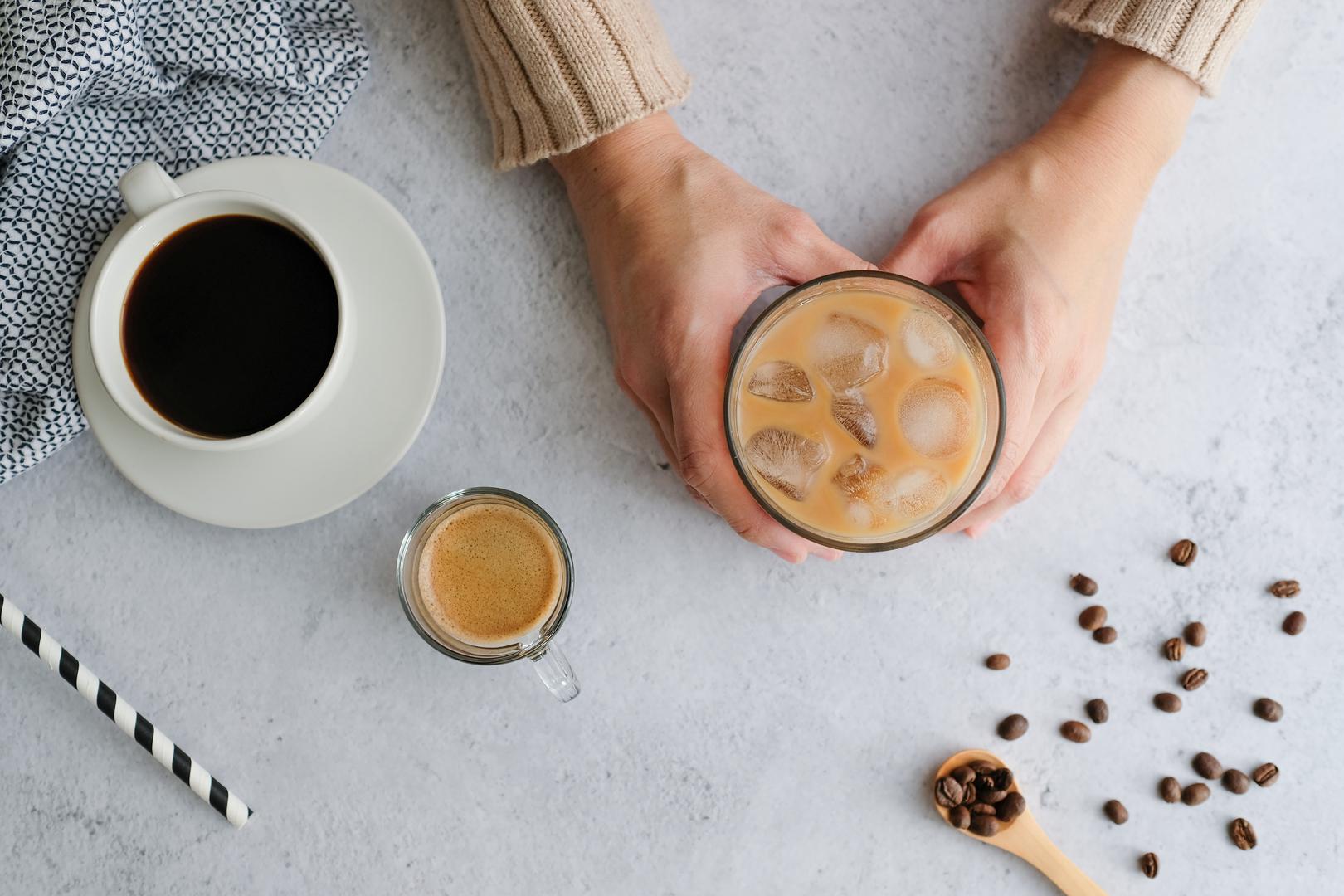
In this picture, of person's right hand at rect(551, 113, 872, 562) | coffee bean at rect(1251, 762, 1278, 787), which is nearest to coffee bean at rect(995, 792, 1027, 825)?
coffee bean at rect(1251, 762, 1278, 787)

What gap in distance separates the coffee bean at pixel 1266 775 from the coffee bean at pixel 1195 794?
0.09 meters

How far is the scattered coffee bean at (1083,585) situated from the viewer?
4.77 feet

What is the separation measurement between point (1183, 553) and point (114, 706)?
64.9 inches

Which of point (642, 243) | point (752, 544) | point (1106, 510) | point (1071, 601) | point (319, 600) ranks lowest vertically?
point (319, 600)

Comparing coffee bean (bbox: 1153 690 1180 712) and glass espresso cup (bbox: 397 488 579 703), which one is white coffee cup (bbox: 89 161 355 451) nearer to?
glass espresso cup (bbox: 397 488 579 703)

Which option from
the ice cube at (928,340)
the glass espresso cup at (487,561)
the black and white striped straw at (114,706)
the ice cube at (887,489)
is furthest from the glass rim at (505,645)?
the ice cube at (928,340)

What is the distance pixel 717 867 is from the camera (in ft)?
4.83

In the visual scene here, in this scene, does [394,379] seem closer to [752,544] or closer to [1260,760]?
[752,544]

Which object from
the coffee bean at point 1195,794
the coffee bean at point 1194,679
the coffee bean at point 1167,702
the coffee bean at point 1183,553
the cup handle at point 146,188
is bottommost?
the coffee bean at point 1195,794

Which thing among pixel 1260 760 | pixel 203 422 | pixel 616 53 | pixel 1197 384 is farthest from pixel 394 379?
pixel 1260 760

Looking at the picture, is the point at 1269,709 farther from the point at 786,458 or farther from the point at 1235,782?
the point at 786,458

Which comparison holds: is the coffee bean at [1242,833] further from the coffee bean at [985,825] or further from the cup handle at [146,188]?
the cup handle at [146,188]

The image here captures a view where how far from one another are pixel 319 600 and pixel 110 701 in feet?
1.07

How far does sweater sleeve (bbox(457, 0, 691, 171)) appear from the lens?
1.25 meters
